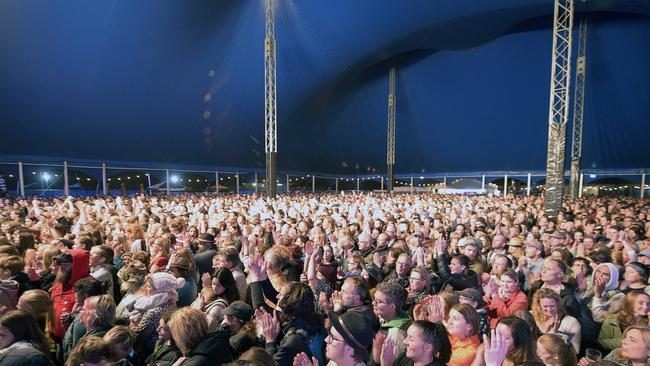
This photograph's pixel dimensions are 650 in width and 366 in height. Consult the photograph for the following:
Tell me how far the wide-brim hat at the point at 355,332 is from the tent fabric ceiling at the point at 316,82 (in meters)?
13.0

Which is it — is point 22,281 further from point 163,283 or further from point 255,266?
point 255,266

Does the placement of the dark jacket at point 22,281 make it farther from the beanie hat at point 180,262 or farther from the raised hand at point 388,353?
the raised hand at point 388,353

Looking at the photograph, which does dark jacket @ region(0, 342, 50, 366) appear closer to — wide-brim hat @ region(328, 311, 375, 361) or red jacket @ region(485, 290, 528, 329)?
wide-brim hat @ region(328, 311, 375, 361)

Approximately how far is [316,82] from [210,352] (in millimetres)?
19707

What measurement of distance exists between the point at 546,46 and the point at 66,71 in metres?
23.2

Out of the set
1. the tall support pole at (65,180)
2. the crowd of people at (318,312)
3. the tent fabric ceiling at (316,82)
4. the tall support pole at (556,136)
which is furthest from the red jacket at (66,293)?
the tall support pole at (65,180)

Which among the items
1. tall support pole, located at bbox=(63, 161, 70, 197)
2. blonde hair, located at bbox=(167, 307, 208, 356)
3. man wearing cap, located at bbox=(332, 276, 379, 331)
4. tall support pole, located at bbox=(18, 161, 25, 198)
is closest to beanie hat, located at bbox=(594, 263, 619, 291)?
man wearing cap, located at bbox=(332, 276, 379, 331)

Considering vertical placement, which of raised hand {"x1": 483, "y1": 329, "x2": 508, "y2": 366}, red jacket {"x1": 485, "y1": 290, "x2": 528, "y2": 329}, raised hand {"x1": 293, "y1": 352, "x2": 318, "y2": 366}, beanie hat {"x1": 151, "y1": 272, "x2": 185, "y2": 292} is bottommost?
red jacket {"x1": 485, "y1": 290, "x2": 528, "y2": 329}

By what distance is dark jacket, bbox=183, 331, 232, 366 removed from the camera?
1936mm

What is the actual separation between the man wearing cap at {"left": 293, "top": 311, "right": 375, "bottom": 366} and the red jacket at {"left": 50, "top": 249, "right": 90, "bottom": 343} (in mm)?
2132

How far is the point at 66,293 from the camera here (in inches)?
126

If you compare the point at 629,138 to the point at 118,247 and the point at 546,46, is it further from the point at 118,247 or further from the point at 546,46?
the point at 118,247

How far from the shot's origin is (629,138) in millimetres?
21469

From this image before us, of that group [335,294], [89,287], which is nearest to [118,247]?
[89,287]
